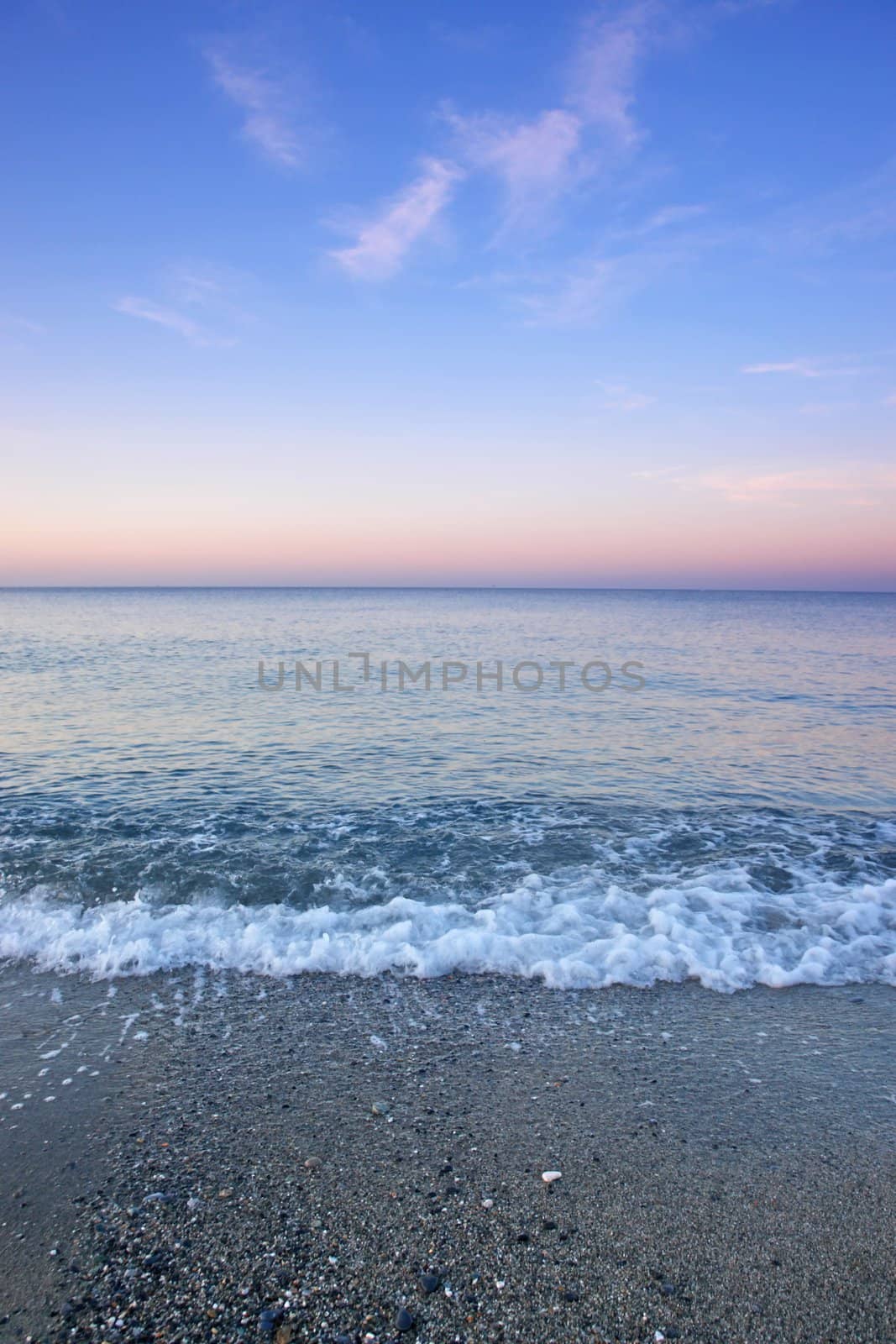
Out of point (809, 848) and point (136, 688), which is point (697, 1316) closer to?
point (809, 848)

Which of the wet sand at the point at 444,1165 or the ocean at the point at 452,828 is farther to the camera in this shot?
the ocean at the point at 452,828

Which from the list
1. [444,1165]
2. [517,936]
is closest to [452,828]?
[517,936]

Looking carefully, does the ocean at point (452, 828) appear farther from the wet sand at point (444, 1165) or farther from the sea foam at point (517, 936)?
the wet sand at point (444, 1165)

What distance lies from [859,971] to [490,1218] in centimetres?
571

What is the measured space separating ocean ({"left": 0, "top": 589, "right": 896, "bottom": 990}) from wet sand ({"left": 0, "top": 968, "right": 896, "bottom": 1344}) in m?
1.03

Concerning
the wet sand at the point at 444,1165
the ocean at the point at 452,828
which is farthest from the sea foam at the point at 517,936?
the wet sand at the point at 444,1165

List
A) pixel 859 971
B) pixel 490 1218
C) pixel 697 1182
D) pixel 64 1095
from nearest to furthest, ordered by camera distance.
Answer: pixel 490 1218, pixel 697 1182, pixel 64 1095, pixel 859 971

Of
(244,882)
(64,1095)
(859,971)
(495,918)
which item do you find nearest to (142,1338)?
(64,1095)

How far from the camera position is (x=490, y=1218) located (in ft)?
14.9

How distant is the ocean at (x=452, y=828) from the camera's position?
8.42 meters

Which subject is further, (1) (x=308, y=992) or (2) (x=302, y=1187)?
(1) (x=308, y=992)

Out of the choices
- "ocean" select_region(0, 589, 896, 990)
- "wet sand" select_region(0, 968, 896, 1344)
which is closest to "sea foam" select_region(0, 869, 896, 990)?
"ocean" select_region(0, 589, 896, 990)

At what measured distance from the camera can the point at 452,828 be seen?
515 inches

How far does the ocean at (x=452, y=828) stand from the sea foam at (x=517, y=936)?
0.12 feet
